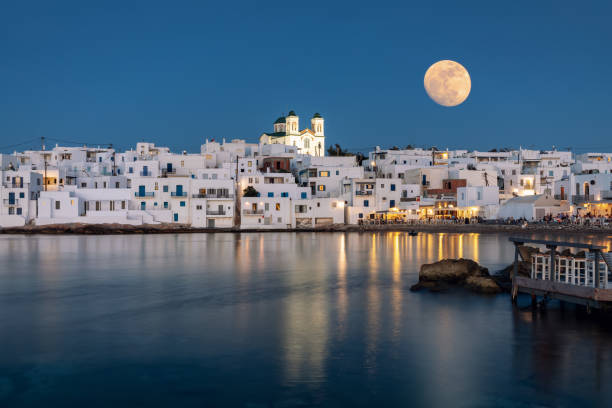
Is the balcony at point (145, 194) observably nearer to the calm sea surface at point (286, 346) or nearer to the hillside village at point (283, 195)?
the hillside village at point (283, 195)

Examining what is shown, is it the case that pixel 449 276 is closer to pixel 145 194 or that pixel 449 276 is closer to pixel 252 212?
pixel 252 212

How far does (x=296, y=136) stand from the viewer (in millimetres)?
122188

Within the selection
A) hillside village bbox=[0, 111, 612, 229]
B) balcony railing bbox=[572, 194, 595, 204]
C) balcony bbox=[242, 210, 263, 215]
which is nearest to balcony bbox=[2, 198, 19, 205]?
hillside village bbox=[0, 111, 612, 229]

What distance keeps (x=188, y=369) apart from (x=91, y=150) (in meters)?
92.9

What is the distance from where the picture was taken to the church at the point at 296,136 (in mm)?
121000

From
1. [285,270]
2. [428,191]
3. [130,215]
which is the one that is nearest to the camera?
[285,270]

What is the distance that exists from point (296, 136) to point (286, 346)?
360 feet

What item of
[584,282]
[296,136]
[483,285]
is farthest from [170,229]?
[296,136]

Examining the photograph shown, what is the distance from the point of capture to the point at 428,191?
73625 mm

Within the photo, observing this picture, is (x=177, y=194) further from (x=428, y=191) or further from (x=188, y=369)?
(x=188, y=369)

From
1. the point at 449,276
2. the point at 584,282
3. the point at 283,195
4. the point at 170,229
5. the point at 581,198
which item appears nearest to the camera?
the point at 584,282

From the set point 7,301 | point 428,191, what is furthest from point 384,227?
point 7,301

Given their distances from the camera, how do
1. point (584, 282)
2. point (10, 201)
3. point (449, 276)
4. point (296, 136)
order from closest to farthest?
point (584, 282) < point (449, 276) < point (10, 201) < point (296, 136)

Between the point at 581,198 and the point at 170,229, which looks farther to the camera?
the point at 170,229
